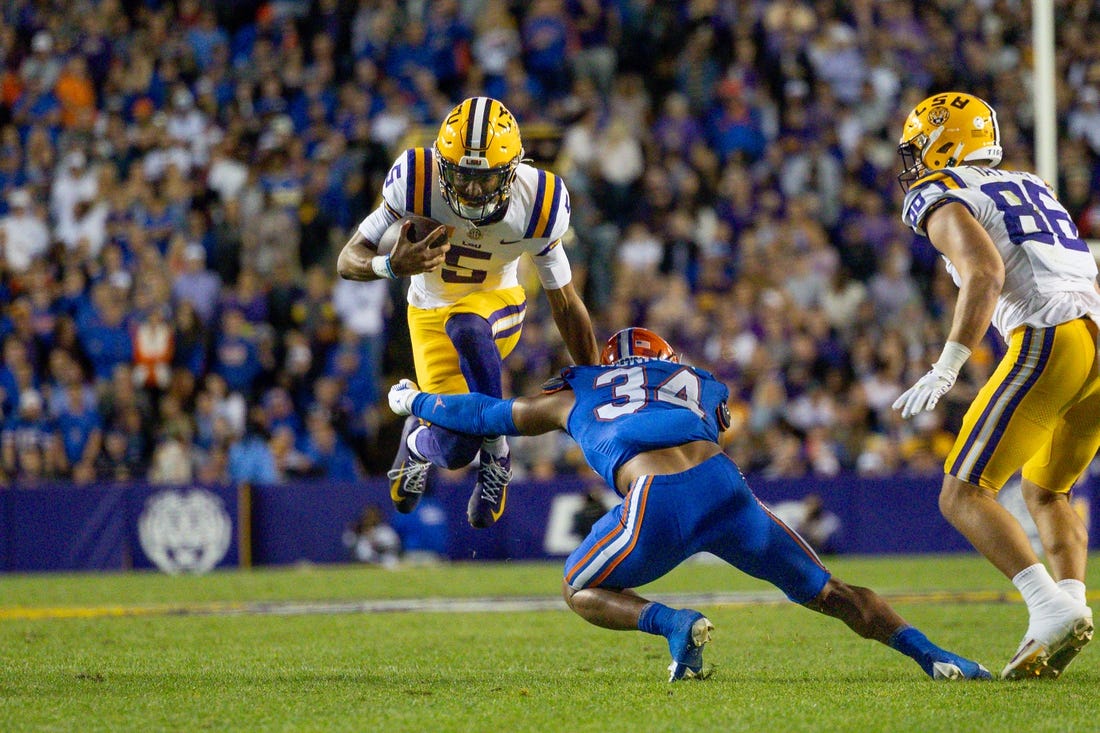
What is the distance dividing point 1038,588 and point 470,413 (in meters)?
2.09

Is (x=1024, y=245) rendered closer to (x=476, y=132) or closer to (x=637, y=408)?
(x=637, y=408)

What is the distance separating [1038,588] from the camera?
4988mm

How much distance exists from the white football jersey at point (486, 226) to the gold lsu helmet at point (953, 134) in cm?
159

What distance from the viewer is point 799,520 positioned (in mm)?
12242

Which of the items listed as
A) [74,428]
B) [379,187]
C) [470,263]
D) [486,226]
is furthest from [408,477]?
[379,187]

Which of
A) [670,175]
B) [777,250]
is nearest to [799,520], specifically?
[777,250]

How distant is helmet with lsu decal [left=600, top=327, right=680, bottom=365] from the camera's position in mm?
5352

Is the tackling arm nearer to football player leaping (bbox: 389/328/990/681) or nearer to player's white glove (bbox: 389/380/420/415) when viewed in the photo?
player's white glove (bbox: 389/380/420/415)

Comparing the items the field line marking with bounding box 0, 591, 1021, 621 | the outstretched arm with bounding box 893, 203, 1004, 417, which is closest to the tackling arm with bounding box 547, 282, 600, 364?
the outstretched arm with bounding box 893, 203, 1004, 417

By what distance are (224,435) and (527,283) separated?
2935 millimetres

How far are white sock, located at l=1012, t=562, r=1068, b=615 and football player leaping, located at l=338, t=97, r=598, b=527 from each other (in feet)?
7.09

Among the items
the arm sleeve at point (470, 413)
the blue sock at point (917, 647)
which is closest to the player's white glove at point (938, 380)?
the blue sock at point (917, 647)

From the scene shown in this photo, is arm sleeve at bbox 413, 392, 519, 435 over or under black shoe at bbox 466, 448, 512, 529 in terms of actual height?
over

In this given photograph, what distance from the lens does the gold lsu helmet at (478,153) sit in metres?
5.89
